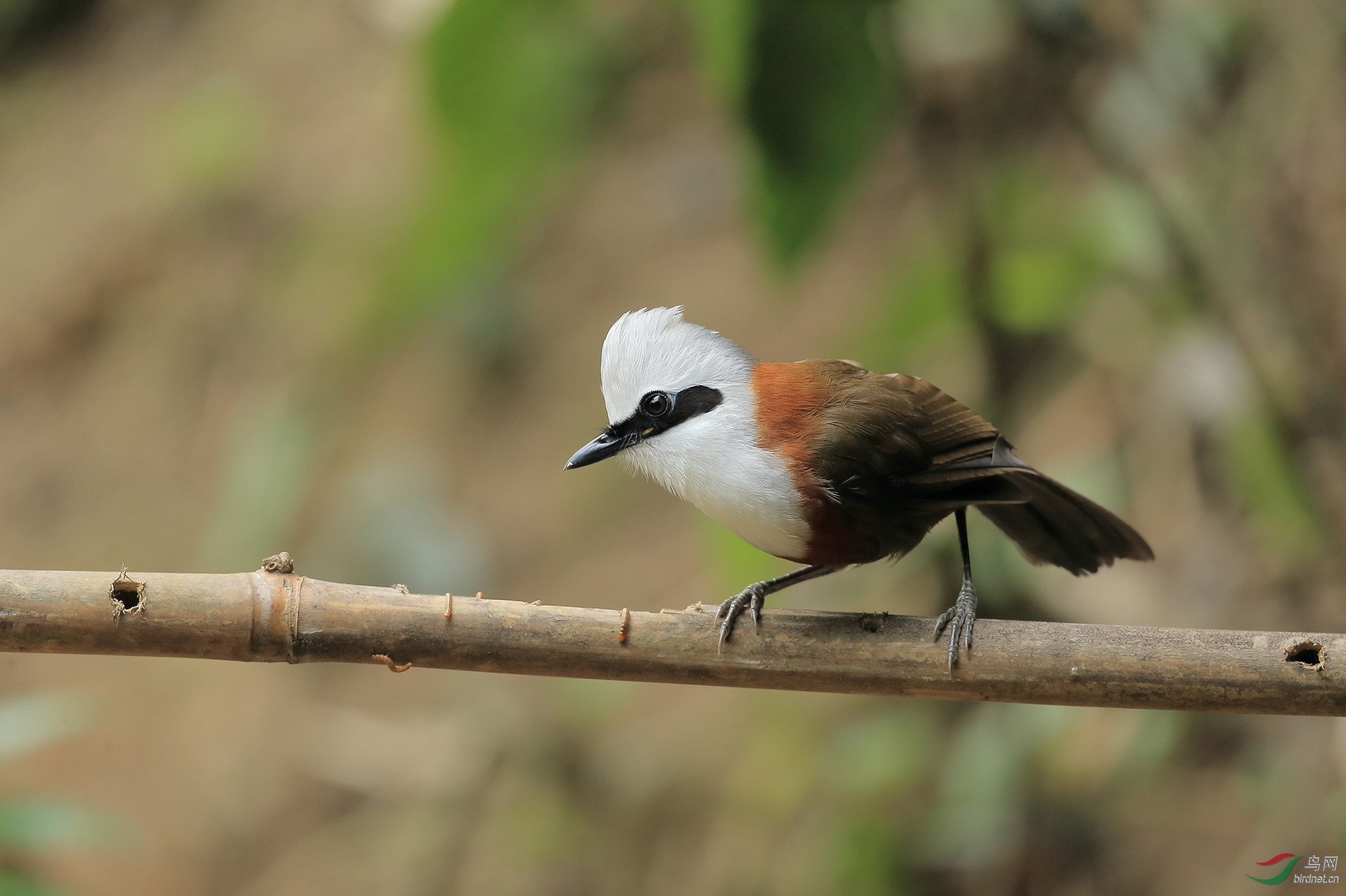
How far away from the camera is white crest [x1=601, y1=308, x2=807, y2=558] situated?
2.23 meters

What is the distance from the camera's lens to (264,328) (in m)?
7.82

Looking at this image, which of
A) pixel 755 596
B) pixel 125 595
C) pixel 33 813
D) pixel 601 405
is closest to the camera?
pixel 125 595

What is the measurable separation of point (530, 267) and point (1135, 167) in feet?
14.3

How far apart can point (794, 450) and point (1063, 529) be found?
31.8 inches

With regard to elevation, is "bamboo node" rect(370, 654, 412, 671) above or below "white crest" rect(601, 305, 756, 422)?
below

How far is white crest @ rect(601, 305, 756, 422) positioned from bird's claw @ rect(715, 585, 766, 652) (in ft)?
1.43

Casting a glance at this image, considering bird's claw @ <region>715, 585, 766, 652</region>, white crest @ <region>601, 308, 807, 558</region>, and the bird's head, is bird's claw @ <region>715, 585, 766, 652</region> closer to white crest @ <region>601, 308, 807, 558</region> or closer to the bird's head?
white crest @ <region>601, 308, 807, 558</region>

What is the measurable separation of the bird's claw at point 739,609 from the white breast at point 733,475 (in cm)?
11

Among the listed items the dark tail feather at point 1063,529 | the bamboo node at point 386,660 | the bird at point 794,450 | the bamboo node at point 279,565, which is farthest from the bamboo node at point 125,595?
the dark tail feather at point 1063,529

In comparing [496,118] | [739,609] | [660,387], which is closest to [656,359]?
[660,387]

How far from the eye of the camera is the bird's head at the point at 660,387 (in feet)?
7.28

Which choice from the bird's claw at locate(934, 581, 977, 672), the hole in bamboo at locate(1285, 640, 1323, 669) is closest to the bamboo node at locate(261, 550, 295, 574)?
the bird's claw at locate(934, 581, 977, 672)

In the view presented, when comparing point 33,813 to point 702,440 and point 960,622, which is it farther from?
point 960,622

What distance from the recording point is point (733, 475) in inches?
88.9
